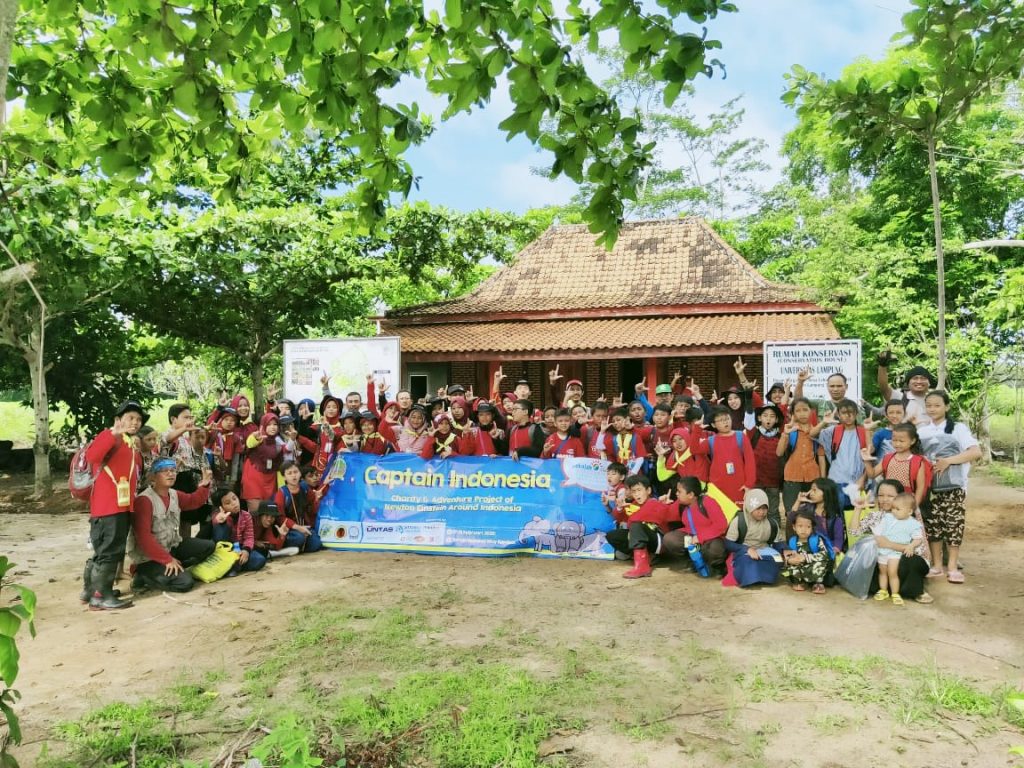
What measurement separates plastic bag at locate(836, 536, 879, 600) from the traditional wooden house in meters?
8.19

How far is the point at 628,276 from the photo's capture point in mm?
17531

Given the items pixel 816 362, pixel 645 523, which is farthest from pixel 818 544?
pixel 816 362

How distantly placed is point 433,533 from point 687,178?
28317mm

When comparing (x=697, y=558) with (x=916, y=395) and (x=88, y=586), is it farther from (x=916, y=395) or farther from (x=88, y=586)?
(x=88, y=586)

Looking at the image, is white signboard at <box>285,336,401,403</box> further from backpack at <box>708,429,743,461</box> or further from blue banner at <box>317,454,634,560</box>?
backpack at <box>708,429,743,461</box>

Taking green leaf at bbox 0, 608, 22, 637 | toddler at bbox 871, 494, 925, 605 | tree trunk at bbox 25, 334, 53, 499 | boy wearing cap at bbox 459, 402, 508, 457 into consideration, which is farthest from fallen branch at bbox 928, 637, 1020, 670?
tree trunk at bbox 25, 334, 53, 499

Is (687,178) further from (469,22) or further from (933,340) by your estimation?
(469,22)

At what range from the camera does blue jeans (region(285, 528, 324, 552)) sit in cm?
689

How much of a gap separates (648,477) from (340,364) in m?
6.47

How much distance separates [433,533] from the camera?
7035 mm

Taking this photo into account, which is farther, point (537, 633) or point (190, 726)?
point (537, 633)

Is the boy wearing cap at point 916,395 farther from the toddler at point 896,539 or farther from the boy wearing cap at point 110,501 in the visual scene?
the boy wearing cap at point 110,501

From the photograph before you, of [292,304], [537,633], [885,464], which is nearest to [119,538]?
[537,633]

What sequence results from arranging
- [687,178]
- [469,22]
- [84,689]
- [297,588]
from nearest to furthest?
[469,22], [84,689], [297,588], [687,178]
